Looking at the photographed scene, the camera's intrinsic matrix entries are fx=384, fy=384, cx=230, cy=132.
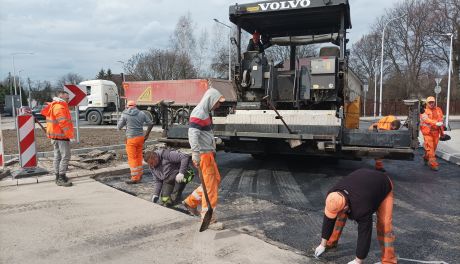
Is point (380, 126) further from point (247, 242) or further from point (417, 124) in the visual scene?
point (247, 242)

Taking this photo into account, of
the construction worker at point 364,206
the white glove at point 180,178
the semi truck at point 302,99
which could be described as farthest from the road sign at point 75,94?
the construction worker at point 364,206

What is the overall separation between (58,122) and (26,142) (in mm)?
981

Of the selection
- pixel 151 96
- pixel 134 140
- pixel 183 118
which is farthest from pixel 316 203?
pixel 151 96

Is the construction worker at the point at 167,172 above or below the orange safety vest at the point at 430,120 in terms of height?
below

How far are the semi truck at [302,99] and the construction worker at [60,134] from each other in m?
1.86

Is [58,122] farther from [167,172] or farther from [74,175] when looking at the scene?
[167,172]

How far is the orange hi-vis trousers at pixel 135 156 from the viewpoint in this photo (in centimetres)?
671

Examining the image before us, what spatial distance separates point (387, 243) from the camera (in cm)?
326

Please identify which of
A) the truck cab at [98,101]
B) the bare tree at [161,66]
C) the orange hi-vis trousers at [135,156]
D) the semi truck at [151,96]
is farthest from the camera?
the bare tree at [161,66]

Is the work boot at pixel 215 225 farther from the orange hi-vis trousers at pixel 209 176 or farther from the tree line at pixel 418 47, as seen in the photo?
the tree line at pixel 418 47

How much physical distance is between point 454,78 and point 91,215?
49.3 metres

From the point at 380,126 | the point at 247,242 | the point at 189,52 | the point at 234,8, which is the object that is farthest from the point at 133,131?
the point at 189,52

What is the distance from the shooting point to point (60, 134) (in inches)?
250

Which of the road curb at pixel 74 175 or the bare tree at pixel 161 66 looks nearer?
the road curb at pixel 74 175
